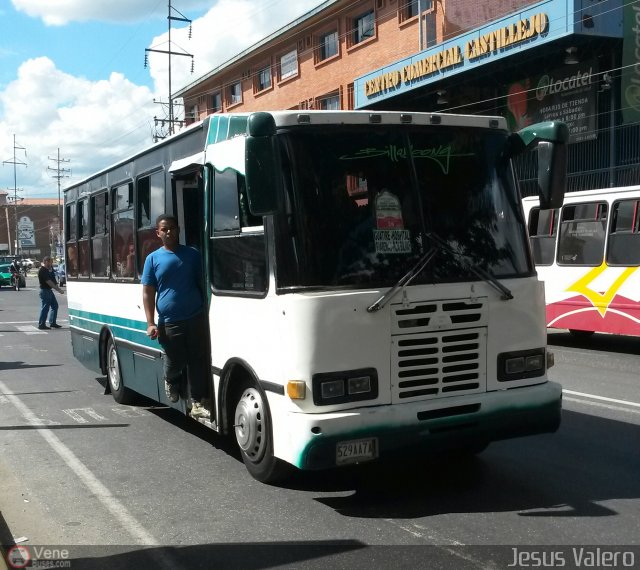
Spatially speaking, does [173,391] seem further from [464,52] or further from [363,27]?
[363,27]

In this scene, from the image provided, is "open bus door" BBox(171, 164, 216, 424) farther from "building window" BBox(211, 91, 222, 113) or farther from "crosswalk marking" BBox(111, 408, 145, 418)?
"building window" BBox(211, 91, 222, 113)

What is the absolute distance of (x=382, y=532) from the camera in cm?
486

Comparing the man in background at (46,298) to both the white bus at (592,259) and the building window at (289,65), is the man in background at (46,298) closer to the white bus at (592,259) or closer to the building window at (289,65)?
the white bus at (592,259)

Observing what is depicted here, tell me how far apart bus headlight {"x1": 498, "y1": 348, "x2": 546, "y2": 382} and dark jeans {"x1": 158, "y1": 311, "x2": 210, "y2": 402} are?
245 centimetres

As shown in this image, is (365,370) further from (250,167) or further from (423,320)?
(250,167)

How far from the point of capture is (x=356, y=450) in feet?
16.8

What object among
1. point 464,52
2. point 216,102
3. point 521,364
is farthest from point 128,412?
point 216,102

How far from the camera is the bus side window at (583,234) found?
14.4 meters

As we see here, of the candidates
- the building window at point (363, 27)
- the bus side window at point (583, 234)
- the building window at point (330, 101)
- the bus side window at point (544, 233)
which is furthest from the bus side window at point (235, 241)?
the building window at point (330, 101)

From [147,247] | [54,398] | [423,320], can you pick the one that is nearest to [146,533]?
[423,320]

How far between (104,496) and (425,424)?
2361mm

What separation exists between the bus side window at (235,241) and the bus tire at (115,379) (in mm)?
3396

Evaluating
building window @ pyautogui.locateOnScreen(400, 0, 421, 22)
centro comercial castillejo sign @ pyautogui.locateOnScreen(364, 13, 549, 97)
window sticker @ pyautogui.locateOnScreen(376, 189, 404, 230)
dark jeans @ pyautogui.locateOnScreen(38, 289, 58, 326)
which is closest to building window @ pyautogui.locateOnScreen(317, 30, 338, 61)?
building window @ pyautogui.locateOnScreen(400, 0, 421, 22)

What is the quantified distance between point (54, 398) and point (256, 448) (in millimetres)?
5051
